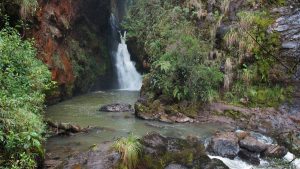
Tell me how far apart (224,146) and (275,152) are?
1.42 m

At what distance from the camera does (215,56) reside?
A: 16000mm

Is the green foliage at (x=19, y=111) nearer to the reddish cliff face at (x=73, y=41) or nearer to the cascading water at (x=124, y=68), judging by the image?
the reddish cliff face at (x=73, y=41)

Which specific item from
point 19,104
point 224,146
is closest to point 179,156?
point 224,146

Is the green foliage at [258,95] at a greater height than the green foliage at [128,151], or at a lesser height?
greater

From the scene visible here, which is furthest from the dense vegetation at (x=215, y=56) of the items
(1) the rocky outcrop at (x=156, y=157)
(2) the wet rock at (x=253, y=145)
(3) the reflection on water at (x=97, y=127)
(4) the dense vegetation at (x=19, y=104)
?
(4) the dense vegetation at (x=19, y=104)

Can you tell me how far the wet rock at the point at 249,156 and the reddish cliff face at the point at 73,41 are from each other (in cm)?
888

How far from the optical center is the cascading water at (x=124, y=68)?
76.1 feet

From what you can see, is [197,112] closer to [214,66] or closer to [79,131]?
[214,66]

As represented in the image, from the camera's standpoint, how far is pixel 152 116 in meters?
13.7

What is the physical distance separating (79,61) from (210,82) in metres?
8.13

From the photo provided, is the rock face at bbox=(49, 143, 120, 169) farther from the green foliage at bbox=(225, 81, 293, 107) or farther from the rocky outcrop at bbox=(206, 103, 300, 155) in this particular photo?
the green foliage at bbox=(225, 81, 293, 107)

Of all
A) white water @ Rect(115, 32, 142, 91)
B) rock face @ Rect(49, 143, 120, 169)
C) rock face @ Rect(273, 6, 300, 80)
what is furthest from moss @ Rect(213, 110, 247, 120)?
white water @ Rect(115, 32, 142, 91)

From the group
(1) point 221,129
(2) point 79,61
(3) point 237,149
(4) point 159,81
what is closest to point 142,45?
(2) point 79,61

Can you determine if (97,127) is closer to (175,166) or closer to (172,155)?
(172,155)
